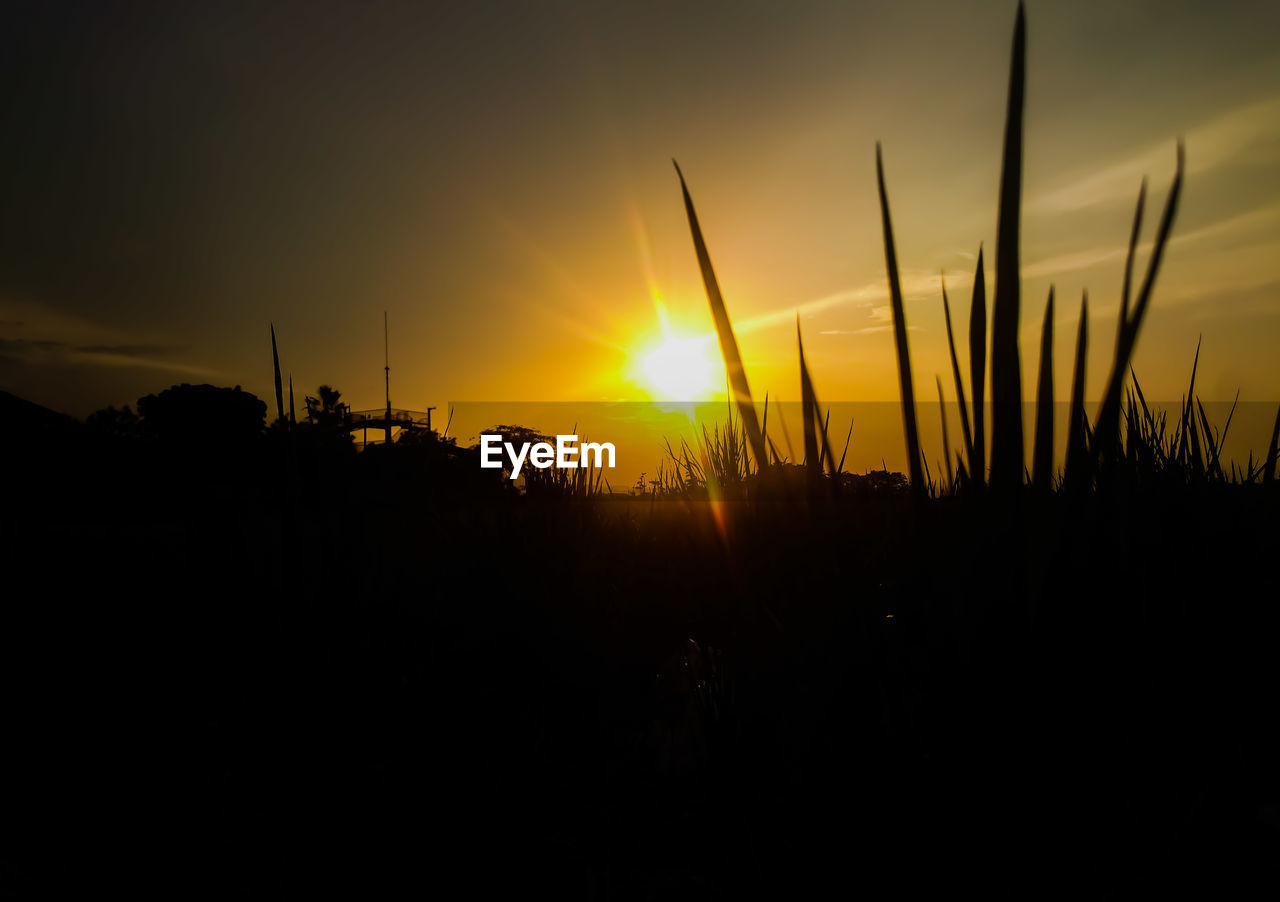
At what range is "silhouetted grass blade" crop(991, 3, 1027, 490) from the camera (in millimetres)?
391

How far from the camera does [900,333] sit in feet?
1.61

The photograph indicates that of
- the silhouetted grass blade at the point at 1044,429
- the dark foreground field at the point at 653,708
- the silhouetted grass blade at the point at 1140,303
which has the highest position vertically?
the silhouetted grass blade at the point at 1140,303

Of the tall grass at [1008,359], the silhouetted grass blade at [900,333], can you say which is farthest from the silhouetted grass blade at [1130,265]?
the silhouetted grass blade at [900,333]

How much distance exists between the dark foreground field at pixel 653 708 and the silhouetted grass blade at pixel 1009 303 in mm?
87

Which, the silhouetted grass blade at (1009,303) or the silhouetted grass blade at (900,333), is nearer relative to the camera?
the silhouetted grass blade at (1009,303)

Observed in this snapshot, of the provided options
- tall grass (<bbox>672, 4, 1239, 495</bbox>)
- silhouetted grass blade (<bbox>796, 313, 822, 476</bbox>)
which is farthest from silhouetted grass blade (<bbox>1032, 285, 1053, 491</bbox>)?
silhouetted grass blade (<bbox>796, 313, 822, 476</bbox>)

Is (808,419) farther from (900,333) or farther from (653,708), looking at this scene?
(653,708)

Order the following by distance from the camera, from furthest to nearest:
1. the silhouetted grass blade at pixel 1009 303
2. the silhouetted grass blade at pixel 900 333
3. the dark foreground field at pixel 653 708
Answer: the dark foreground field at pixel 653 708 < the silhouetted grass blade at pixel 900 333 < the silhouetted grass blade at pixel 1009 303

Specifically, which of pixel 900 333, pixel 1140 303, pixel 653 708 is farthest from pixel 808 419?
pixel 653 708

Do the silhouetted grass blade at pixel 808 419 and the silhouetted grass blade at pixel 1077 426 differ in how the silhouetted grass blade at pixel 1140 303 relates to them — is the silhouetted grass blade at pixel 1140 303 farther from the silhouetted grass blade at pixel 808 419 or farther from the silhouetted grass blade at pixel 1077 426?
the silhouetted grass blade at pixel 808 419

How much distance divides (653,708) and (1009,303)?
A: 2.08m

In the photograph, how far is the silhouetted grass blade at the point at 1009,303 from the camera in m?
0.39

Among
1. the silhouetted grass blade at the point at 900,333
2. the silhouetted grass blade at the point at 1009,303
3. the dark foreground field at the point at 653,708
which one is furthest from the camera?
the dark foreground field at the point at 653,708

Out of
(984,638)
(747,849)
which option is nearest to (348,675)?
(747,849)
